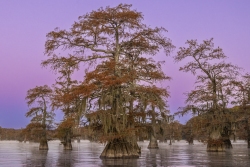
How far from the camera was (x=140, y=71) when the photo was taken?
29.0 m

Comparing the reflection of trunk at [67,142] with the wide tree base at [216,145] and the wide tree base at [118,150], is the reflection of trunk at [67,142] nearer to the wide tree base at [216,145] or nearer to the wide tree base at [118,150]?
the wide tree base at [216,145]

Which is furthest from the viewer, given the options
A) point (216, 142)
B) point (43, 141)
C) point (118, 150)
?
point (43, 141)

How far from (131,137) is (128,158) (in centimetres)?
158

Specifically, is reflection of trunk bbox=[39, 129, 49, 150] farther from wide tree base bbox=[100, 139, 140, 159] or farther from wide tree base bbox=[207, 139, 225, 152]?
wide tree base bbox=[100, 139, 140, 159]

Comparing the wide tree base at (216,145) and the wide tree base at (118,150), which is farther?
the wide tree base at (216,145)

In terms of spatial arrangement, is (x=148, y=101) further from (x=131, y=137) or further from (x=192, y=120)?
(x=192, y=120)

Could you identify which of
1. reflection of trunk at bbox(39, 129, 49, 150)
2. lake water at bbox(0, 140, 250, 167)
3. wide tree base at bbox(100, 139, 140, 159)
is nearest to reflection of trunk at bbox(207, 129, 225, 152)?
lake water at bbox(0, 140, 250, 167)

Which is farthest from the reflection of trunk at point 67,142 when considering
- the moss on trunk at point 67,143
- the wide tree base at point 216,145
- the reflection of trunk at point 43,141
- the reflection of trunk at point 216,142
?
the reflection of trunk at point 216,142

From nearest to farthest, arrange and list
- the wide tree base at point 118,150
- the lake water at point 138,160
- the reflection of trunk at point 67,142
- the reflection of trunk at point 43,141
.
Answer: the lake water at point 138,160, the wide tree base at point 118,150, the reflection of trunk at point 67,142, the reflection of trunk at point 43,141

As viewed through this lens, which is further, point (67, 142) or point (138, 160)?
point (67, 142)

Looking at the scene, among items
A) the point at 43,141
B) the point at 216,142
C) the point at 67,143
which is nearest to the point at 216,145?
the point at 216,142

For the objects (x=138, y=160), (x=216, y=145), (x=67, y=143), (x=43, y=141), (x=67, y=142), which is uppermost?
(x=43, y=141)

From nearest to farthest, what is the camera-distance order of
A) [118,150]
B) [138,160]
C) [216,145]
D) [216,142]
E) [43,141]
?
1. [138,160]
2. [118,150]
3. [216,142]
4. [216,145]
5. [43,141]

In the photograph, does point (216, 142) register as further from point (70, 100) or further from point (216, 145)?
point (70, 100)
